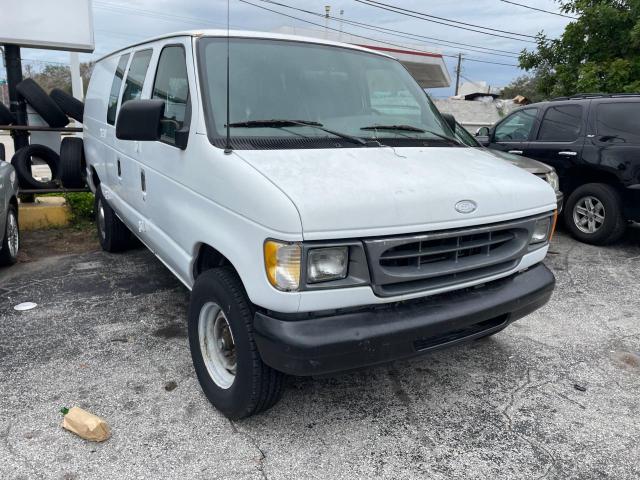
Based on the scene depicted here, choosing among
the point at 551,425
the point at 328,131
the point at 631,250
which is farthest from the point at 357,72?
the point at 631,250

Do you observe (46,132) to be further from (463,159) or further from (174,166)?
(463,159)

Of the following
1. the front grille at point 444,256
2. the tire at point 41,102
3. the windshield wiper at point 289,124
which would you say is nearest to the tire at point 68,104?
the tire at point 41,102

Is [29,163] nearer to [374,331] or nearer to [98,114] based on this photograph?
[98,114]

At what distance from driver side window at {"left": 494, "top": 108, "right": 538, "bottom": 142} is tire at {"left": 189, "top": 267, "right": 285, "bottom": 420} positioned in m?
6.27

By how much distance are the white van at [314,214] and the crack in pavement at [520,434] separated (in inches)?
21.6

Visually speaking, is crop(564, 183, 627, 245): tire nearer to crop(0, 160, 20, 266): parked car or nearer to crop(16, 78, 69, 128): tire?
crop(0, 160, 20, 266): parked car

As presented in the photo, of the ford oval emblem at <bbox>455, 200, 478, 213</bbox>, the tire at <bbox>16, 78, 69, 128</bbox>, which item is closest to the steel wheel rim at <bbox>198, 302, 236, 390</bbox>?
the ford oval emblem at <bbox>455, 200, 478, 213</bbox>

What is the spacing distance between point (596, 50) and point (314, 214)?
11981 millimetres

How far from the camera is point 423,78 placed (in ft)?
89.6

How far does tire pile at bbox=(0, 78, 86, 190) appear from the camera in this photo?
7.01 metres

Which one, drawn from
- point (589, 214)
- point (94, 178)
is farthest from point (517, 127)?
point (94, 178)

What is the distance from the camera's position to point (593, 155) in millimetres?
6617

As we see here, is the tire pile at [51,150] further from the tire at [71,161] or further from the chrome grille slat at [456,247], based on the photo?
the chrome grille slat at [456,247]

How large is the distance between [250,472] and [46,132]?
7.13 m
